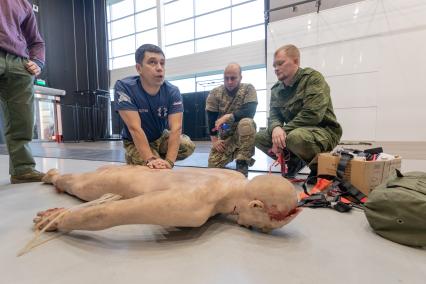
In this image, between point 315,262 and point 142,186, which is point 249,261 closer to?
point 315,262

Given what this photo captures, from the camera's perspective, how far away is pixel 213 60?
820 cm

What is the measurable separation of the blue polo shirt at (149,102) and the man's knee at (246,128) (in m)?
0.60

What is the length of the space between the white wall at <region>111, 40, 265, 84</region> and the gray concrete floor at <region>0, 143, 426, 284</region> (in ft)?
22.8

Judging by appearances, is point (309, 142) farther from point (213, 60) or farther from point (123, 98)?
point (213, 60)

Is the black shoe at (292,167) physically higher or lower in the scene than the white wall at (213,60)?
lower

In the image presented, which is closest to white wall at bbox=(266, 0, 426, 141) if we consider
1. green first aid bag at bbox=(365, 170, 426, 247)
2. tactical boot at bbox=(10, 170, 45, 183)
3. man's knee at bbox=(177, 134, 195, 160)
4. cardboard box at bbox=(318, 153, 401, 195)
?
cardboard box at bbox=(318, 153, 401, 195)

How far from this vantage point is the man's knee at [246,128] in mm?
2119

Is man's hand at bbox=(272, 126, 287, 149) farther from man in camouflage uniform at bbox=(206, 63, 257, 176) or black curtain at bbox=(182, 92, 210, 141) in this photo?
black curtain at bbox=(182, 92, 210, 141)

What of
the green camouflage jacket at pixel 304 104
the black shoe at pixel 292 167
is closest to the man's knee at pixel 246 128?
the green camouflage jacket at pixel 304 104

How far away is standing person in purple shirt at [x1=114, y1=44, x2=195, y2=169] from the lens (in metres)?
1.54

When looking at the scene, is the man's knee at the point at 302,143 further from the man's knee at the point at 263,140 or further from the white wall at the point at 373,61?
the white wall at the point at 373,61

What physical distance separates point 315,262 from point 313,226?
0.30m

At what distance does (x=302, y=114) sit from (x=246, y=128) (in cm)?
51

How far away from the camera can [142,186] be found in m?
1.05
